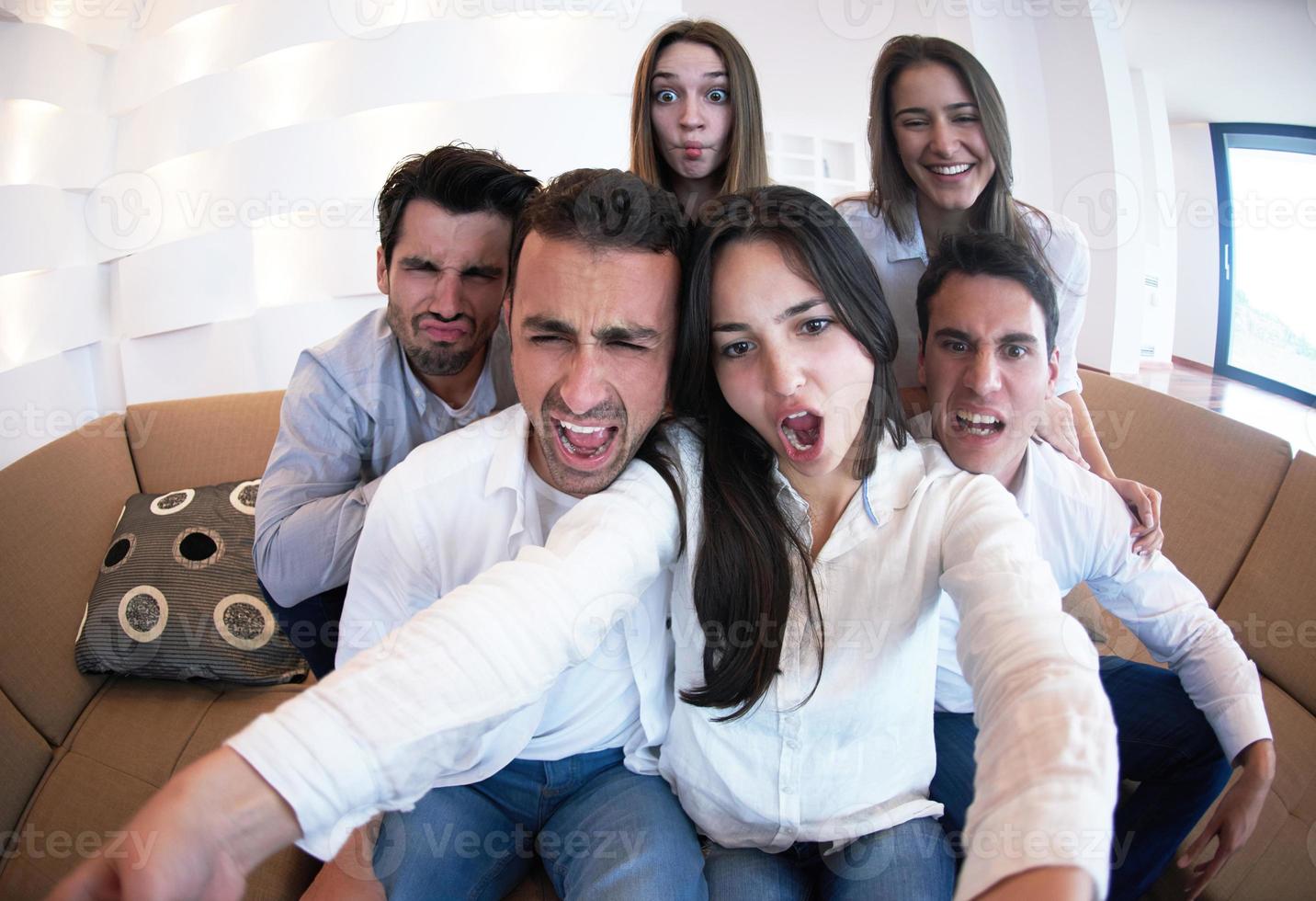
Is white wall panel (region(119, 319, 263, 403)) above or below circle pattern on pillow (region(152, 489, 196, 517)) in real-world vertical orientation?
above

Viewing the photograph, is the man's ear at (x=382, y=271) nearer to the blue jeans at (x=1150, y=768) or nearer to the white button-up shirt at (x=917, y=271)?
the white button-up shirt at (x=917, y=271)

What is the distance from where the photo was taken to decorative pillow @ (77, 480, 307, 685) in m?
1.91

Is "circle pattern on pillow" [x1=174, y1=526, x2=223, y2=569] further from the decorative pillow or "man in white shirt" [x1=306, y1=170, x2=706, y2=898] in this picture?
"man in white shirt" [x1=306, y1=170, x2=706, y2=898]

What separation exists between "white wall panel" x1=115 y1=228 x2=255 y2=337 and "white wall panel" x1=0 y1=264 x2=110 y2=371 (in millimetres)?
166

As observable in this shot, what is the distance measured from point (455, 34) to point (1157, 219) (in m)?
2.66

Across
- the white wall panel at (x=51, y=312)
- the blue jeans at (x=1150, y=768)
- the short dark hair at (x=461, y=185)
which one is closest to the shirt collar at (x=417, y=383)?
the short dark hair at (x=461, y=185)

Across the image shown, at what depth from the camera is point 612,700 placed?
3.92ft

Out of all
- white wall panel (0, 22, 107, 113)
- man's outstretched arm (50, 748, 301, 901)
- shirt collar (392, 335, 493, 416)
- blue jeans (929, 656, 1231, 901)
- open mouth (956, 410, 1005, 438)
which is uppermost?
white wall panel (0, 22, 107, 113)

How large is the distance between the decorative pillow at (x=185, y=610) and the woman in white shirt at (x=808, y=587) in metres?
1.31

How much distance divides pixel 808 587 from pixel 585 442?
1.18 ft

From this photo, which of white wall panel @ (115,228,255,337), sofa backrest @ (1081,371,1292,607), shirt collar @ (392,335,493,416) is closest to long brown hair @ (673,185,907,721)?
shirt collar @ (392,335,493,416)

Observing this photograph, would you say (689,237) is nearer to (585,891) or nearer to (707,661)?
(707,661)

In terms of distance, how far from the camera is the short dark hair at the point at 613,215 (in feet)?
3.66

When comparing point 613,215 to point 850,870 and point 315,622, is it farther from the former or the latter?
point 315,622
